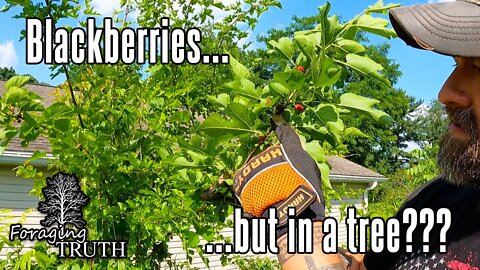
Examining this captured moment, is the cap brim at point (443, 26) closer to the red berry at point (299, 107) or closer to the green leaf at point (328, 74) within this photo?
the green leaf at point (328, 74)

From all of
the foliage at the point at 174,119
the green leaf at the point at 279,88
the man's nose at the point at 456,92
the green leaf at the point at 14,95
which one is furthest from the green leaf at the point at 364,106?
the green leaf at the point at 14,95

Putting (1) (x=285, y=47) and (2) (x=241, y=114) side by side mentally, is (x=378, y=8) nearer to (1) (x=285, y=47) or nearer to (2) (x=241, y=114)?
(1) (x=285, y=47)

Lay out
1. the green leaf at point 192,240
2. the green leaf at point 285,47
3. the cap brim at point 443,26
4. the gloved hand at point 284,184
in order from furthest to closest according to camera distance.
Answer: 1. the green leaf at point 192,240
2. the green leaf at point 285,47
3. the gloved hand at point 284,184
4. the cap brim at point 443,26

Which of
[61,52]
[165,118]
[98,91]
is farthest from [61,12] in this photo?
[165,118]

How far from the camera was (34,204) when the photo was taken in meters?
8.10

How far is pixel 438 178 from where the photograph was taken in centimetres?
173

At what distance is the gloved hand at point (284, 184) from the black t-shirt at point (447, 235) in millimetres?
252

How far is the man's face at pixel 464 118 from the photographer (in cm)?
130

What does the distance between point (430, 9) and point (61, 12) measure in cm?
159

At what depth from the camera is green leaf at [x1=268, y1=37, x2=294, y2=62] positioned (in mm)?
1744

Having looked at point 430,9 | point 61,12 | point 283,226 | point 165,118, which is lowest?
point 283,226

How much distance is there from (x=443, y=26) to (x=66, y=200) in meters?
1.81

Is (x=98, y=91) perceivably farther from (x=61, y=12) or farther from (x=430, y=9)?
(x=430, y=9)

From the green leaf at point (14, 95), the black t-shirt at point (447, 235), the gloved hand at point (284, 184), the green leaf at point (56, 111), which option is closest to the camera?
the black t-shirt at point (447, 235)
